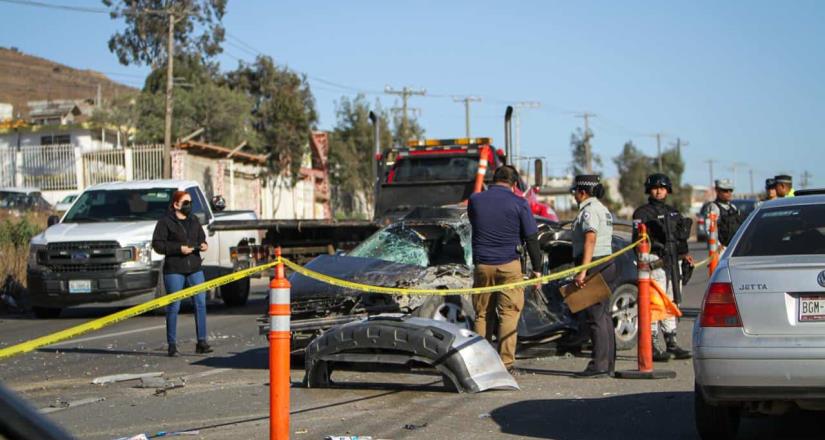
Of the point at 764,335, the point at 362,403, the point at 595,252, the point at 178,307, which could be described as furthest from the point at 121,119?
the point at 764,335

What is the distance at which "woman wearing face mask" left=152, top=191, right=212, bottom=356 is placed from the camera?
457 inches

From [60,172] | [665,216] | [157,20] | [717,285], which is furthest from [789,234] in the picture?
[157,20]

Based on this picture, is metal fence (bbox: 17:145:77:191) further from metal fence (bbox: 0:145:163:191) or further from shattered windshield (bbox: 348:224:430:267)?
shattered windshield (bbox: 348:224:430:267)

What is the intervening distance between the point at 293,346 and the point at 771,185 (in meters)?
6.40

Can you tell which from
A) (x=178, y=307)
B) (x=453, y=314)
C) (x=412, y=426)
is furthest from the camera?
(x=178, y=307)

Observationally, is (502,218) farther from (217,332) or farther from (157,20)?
(157,20)

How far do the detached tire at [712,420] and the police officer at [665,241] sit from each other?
3.87 metres

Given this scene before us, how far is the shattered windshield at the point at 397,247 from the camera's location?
11.4m

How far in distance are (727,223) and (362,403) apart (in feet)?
21.1

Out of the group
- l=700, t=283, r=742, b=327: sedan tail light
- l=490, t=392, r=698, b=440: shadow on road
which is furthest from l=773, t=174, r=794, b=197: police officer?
l=700, t=283, r=742, b=327: sedan tail light

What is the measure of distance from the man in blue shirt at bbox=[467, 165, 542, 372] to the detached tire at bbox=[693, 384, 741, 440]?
3161 millimetres

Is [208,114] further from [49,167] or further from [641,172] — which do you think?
[641,172]

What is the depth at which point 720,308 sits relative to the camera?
6.04 meters

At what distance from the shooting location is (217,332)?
1395 centimetres
